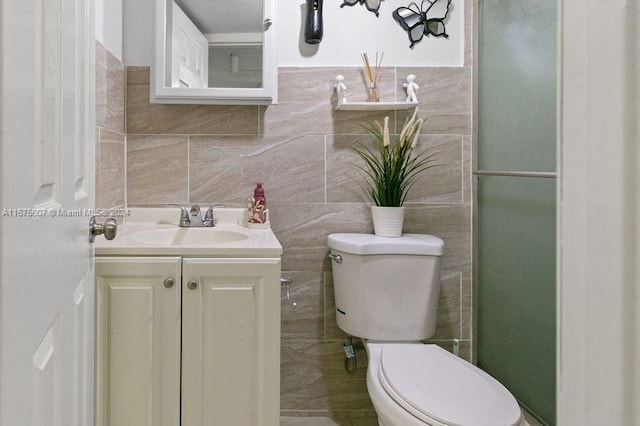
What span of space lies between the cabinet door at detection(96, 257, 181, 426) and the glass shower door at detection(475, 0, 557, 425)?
115 cm

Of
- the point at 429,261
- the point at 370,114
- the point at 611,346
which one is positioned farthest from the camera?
the point at 370,114

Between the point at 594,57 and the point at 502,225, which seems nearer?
the point at 594,57

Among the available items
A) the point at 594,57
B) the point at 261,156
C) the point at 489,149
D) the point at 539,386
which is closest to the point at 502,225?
the point at 489,149

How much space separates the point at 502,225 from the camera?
5.77 feet

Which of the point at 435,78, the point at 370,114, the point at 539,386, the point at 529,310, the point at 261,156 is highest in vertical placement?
the point at 435,78

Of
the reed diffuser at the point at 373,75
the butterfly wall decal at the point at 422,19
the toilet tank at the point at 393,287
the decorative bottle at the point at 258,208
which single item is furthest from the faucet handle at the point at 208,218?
the butterfly wall decal at the point at 422,19

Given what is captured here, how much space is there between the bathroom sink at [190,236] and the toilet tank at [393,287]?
43cm

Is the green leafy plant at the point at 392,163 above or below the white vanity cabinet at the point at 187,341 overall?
above

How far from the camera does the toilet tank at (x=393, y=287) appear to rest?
1687mm

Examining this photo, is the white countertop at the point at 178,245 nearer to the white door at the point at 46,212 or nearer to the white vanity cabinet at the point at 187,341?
the white vanity cabinet at the point at 187,341

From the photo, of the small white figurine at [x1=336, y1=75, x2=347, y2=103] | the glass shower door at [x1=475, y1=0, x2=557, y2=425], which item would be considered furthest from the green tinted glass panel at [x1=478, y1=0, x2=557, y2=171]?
the small white figurine at [x1=336, y1=75, x2=347, y2=103]

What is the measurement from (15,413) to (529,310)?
59.7 inches

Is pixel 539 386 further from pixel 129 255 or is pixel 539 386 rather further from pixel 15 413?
pixel 15 413

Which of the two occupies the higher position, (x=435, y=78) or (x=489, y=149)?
(x=435, y=78)
